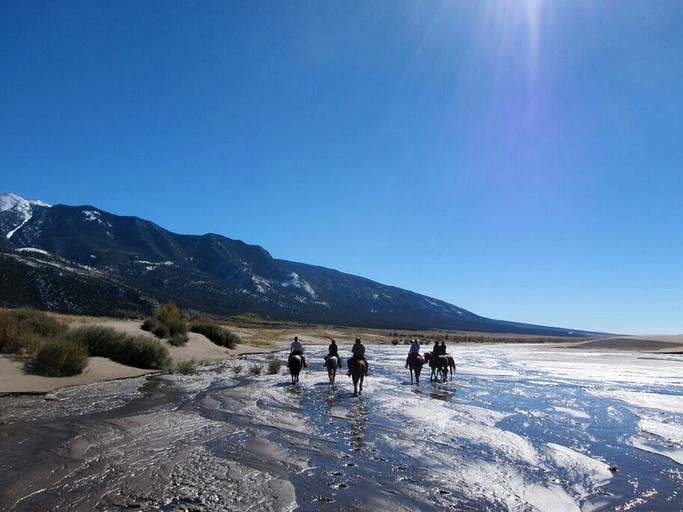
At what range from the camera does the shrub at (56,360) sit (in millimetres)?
18594

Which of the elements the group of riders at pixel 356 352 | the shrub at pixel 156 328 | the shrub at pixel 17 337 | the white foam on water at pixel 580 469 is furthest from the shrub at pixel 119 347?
the white foam on water at pixel 580 469

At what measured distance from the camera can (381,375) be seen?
28.1 m

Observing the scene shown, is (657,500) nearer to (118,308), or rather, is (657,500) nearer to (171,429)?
(171,429)

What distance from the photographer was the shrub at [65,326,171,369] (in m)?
24.0

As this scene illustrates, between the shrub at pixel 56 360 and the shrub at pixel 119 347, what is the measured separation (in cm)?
414

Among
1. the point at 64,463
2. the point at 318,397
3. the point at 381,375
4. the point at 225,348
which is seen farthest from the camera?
the point at 225,348

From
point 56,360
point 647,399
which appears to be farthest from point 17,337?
point 647,399

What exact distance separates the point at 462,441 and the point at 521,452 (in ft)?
4.44

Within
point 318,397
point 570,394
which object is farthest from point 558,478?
point 570,394

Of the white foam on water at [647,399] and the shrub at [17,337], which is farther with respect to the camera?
the shrub at [17,337]

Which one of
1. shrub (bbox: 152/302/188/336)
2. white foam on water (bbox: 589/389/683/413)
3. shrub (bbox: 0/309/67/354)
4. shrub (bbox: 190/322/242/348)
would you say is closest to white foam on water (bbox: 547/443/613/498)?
white foam on water (bbox: 589/389/683/413)

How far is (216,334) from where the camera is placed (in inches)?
1788

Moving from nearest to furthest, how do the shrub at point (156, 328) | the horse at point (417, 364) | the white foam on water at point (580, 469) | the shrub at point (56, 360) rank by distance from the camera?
the white foam on water at point (580, 469) → the shrub at point (56, 360) → the horse at point (417, 364) → the shrub at point (156, 328)

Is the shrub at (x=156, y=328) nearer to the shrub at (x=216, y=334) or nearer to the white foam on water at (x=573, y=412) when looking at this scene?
the shrub at (x=216, y=334)
